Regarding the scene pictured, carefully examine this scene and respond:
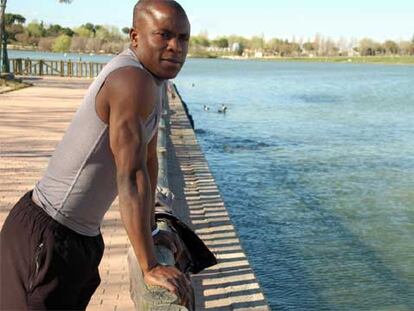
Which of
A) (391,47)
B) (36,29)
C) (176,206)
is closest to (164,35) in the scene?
(176,206)

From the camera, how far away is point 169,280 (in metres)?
2.35

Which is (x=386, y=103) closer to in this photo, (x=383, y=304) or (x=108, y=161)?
(x=383, y=304)

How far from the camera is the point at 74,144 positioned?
2.38 metres

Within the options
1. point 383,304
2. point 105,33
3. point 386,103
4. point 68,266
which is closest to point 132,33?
point 68,266

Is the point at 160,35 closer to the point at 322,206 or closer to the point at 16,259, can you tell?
the point at 16,259

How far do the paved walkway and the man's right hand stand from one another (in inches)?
113

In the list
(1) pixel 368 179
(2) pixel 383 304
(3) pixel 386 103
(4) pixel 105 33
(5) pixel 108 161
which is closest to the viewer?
(5) pixel 108 161

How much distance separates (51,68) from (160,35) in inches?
1892

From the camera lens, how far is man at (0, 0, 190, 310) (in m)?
2.27

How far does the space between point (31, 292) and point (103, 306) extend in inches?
111

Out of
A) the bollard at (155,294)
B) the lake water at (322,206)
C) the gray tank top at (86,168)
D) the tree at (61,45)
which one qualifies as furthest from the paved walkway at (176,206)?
the tree at (61,45)

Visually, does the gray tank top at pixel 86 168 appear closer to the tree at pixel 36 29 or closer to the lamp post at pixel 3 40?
the lamp post at pixel 3 40

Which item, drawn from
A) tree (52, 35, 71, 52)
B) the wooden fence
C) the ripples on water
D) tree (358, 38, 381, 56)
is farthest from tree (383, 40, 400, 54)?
the ripples on water

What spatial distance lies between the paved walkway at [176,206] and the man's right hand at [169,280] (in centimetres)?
287
